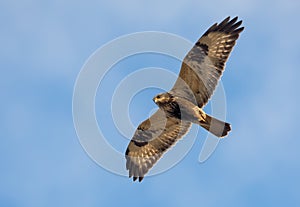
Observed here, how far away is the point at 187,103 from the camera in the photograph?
11.0m

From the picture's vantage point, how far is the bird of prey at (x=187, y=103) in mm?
10906

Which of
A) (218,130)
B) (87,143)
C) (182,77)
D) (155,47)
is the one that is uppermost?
(155,47)

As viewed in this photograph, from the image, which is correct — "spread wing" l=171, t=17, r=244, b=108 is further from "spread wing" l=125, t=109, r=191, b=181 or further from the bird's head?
"spread wing" l=125, t=109, r=191, b=181

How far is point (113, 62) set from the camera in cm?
1108

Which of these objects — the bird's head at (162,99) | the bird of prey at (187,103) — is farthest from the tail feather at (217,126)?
the bird's head at (162,99)

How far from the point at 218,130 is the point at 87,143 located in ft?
9.71

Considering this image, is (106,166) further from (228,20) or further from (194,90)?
(228,20)

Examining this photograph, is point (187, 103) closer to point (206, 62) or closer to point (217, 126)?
point (217, 126)

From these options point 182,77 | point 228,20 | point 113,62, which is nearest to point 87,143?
point 113,62

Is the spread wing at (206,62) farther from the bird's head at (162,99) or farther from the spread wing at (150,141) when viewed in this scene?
the spread wing at (150,141)

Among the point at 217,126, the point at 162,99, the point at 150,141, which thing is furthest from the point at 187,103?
the point at 150,141

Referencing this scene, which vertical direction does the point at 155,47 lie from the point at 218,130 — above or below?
above

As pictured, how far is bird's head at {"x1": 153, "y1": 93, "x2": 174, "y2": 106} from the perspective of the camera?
35.6 feet

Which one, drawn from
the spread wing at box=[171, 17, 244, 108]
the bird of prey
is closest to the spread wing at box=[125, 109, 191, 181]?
the bird of prey
